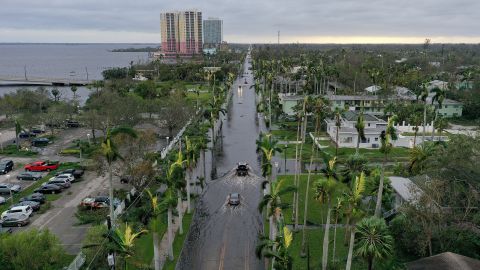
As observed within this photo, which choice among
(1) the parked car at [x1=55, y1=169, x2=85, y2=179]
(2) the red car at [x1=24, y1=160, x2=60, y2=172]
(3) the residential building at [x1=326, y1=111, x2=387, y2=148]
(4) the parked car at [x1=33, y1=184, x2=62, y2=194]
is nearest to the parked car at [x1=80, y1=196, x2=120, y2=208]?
(4) the parked car at [x1=33, y1=184, x2=62, y2=194]

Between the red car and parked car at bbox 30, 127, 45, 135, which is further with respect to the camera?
parked car at bbox 30, 127, 45, 135

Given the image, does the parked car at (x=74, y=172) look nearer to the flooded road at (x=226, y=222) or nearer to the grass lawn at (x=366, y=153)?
the flooded road at (x=226, y=222)

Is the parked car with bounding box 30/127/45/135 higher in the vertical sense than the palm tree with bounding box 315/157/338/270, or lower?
lower

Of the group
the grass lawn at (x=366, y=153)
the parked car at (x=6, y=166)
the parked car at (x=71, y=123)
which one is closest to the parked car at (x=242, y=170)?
the grass lawn at (x=366, y=153)

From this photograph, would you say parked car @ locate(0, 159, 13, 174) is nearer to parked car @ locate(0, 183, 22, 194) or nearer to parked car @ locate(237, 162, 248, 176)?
parked car @ locate(0, 183, 22, 194)

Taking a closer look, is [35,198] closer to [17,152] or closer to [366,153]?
[17,152]

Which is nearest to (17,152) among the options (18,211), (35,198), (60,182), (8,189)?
(8,189)
